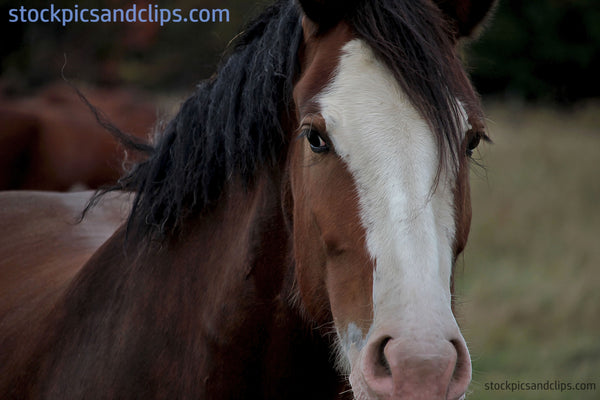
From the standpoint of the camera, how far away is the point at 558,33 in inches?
867

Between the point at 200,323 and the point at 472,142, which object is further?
the point at 200,323

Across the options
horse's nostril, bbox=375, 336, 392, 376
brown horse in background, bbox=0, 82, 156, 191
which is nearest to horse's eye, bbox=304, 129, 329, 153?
horse's nostril, bbox=375, 336, 392, 376

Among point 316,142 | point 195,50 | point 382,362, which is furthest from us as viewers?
point 195,50

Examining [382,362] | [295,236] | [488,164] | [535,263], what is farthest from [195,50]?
[382,362]

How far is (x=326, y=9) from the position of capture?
2.12m

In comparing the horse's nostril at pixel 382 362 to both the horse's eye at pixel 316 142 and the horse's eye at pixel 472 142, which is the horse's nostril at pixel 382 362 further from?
the horse's eye at pixel 472 142

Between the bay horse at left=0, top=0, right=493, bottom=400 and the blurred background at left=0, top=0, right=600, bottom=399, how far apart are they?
40 centimetres

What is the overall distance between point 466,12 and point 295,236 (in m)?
0.95

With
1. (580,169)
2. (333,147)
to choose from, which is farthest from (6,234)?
(580,169)

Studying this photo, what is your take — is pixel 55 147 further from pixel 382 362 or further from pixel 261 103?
pixel 382 362

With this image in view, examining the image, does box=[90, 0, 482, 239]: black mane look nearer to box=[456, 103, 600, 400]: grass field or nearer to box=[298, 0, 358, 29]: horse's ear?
box=[298, 0, 358, 29]: horse's ear

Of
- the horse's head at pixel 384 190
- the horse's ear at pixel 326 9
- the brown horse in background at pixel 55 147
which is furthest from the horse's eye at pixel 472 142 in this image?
the brown horse in background at pixel 55 147

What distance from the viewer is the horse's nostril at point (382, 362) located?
171 cm

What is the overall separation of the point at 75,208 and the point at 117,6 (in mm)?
10675
